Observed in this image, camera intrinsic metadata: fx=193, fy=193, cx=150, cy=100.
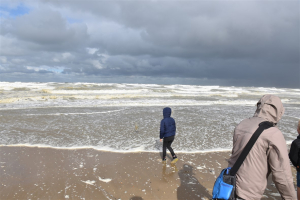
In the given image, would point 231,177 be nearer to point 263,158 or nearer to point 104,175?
point 263,158

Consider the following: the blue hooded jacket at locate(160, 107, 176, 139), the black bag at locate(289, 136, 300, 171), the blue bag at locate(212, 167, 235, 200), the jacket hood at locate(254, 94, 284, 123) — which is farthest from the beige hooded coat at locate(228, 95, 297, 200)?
the blue hooded jacket at locate(160, 107, 176, 139)

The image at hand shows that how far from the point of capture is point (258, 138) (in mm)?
2189

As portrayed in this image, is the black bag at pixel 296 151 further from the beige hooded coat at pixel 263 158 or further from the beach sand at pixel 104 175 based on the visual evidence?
the beach sand at pixel 104 175

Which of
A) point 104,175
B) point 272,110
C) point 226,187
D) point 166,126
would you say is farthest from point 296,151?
point 104,175

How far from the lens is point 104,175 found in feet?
17.9

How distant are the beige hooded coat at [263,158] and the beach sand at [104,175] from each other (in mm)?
2500

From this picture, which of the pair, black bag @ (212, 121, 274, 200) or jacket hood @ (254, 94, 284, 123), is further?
jacket hood @ (254, 94, 284, 123)

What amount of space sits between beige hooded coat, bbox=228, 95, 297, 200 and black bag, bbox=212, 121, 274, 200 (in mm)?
48

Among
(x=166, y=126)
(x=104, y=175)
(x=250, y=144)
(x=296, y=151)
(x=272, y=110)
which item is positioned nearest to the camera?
(x=250, y=144)

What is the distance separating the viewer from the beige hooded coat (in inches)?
85.4

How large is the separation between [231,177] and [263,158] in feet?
1.41

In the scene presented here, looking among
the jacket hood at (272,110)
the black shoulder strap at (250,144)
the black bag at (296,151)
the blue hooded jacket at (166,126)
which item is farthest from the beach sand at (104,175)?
the jacket hood at (272,110)

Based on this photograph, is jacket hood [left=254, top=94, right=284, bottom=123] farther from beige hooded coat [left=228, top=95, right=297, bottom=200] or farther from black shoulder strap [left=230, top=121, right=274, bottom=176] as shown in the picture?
black shoulder strap [left=230, top=121, right=274, bottom=176]

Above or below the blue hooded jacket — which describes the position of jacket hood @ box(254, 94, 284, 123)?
above
